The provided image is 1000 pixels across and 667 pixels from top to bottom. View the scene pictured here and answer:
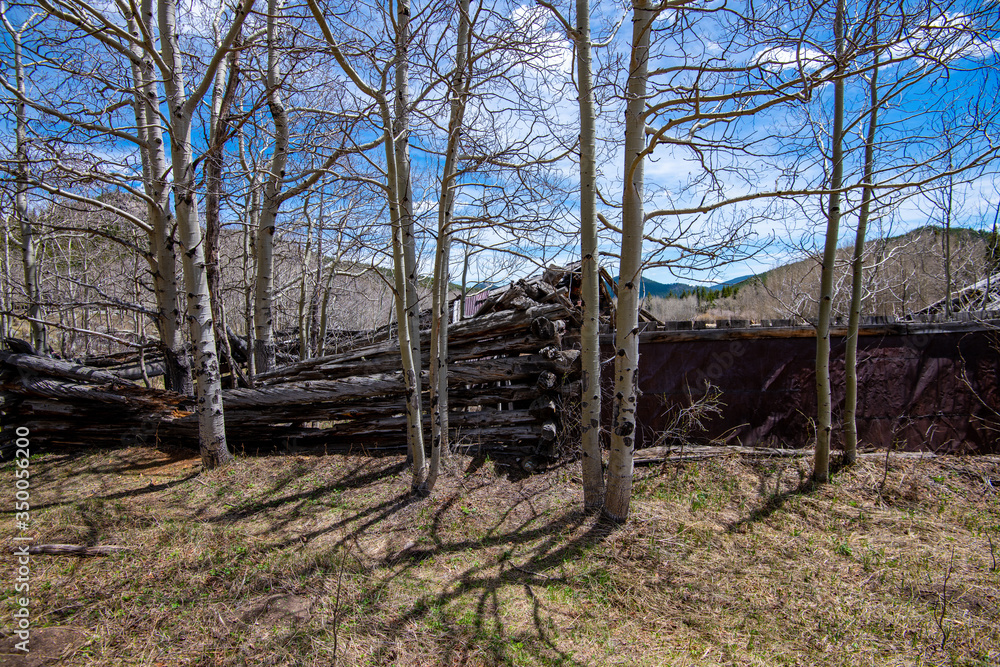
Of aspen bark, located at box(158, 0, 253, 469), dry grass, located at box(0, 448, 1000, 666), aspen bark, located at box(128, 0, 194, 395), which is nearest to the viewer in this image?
dry grass, located at box(0, 448, 1000, 666)

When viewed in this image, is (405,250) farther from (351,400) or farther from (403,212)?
(351,400)

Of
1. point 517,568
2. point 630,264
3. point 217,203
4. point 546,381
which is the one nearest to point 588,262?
point 630,264

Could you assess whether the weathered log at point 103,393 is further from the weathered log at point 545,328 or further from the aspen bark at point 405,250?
the weathered log at point 545,328

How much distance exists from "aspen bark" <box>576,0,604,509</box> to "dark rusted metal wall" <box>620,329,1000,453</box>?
1.80 m

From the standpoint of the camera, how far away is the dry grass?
9.97 feet

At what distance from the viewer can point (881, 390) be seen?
6062 millimetres

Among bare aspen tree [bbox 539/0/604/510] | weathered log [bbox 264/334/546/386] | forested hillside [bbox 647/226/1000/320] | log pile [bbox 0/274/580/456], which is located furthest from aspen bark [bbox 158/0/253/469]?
forested hillside [bbox 647/226/1000/320]

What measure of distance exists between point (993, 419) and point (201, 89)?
33.7 ft

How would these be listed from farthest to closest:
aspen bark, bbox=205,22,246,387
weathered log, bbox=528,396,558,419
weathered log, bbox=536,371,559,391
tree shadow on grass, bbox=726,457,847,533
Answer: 1. aspen bark, bbox=205,22,246,387
2. weathered log, bbox=528,396,558,419
3. weathered log, bbox=536,371,559,391
4. tree shadow on grass, bbox=726,457,847,533

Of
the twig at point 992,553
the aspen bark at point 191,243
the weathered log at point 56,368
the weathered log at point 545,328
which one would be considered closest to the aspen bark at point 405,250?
the weathered log at point 545,328

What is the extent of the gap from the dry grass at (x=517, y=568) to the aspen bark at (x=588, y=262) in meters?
0.66

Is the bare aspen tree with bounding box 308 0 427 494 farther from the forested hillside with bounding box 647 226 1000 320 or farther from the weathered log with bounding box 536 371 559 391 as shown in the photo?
the forested hillside with bounding box 647 226 1000 320

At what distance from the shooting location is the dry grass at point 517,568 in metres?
3.04

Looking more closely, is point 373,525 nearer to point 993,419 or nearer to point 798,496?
point 798,496
